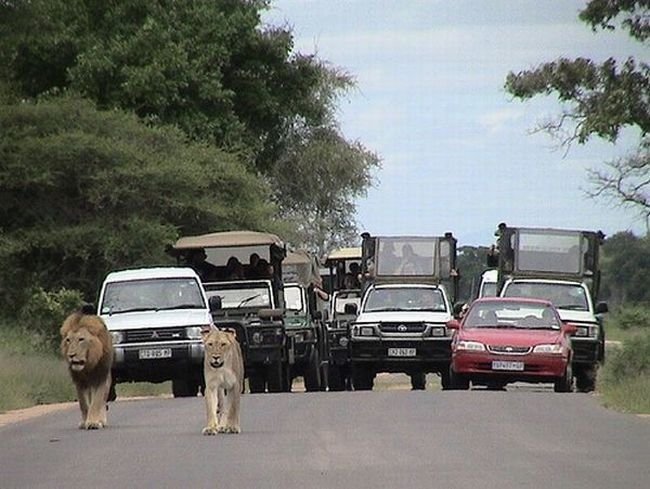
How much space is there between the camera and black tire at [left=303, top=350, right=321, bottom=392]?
3675cm

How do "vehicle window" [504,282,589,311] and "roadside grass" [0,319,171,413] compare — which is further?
"vehicle window" [504,282,589,311]

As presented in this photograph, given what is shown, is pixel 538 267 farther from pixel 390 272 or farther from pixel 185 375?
pixel 185 375

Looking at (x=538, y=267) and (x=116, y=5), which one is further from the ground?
(x=116, y=5)

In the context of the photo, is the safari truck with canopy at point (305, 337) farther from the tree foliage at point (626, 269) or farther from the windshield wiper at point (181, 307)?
the tree foliage at point (626, 269)

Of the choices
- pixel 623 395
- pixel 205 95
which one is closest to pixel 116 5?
pixel 205 95

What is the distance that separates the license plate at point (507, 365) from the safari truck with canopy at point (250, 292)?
4338 mm

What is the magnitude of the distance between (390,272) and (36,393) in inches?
421

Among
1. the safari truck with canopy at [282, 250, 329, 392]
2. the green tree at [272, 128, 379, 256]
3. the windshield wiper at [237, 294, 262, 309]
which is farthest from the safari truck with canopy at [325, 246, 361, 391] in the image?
the green tree at [272, 128, 379, 256]

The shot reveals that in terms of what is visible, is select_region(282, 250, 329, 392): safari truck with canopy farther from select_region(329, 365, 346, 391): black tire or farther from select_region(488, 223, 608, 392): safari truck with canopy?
select_region(488, 223, 608, 392): safari truck with canopy

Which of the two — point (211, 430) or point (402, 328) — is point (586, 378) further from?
point (211, 430)

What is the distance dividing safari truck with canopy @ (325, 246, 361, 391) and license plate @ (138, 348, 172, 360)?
17.9 ft

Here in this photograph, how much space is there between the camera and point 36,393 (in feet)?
98.7

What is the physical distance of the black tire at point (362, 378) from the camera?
34781 millimetres

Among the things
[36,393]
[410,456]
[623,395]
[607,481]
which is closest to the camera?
[607,481]
